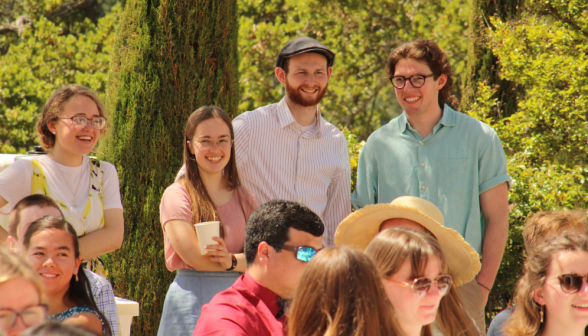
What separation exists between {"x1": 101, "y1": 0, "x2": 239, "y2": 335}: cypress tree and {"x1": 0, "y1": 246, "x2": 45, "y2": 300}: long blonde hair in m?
3.39

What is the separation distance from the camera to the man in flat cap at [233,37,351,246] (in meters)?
3.96

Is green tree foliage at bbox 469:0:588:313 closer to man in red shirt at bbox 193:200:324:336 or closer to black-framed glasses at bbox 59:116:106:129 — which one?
man in red shirt at bbox 193:200:324:336

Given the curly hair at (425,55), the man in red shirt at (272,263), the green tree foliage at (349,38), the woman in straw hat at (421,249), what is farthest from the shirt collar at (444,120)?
the green tree foliage at (349,38)

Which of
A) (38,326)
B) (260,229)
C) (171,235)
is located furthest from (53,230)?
(38,326)

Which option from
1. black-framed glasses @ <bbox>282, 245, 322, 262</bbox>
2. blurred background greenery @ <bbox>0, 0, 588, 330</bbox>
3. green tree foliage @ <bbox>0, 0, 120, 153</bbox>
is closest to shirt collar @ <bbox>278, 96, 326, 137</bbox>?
black-framed glasses @ <bbox>282, 245, 322, 262</bbox>

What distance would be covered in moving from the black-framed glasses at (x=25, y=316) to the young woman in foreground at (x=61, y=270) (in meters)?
0.97

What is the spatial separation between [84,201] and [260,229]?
1.36 metres

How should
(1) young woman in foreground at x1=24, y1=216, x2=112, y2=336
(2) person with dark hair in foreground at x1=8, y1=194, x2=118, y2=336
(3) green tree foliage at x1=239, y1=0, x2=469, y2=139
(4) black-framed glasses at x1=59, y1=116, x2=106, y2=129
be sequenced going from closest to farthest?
(1) young woman in foreground at x1=24, y1=216, x2=112, y2=336, (2) person with dark hair in foreground at x1=8, y1=194, x2=118, y2=336, (4) black-framed glasses at x1=59, y1=116, x2=106, y2=129, (3) green tree foliage at x1=239, y1=0, x2=469, y2=139

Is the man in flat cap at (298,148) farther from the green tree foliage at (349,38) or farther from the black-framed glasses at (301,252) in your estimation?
the green tree foliage at (349,38)

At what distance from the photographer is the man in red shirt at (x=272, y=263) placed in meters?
2.66

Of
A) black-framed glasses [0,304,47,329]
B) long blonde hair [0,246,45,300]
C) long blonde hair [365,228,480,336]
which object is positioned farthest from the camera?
long blonde hair [365,228,480,336]

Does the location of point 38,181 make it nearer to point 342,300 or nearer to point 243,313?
point 243,313

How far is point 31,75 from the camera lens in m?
11.5

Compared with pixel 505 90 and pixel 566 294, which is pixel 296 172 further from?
pixel 505 90
